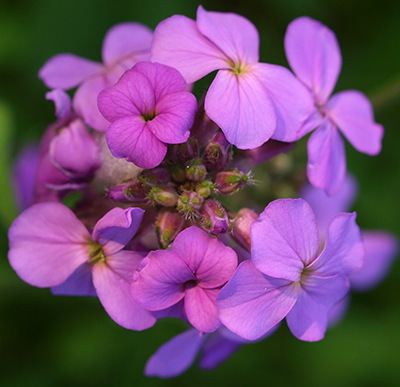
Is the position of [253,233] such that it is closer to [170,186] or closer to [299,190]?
[170,186]

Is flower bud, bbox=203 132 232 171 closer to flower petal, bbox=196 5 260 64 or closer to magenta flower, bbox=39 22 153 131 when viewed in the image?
flower petal, bbox=196 5 260 64

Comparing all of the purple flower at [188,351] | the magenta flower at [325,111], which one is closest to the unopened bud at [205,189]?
the magenta flower at [325,111]

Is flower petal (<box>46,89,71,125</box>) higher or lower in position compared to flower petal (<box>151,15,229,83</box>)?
lower

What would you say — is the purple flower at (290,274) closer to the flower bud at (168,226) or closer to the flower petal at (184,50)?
the flower bud at (168,226)

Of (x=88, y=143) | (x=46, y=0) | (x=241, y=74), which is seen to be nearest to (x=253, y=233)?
(x=241, y=74)

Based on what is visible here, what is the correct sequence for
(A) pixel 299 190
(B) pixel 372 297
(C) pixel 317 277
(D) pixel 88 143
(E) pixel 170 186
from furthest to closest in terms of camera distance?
(B) pixel 372 297, (A) pixel 299 190, (D) pixel 88 143, (E) pixel 170 186, (C) pixel 317 277

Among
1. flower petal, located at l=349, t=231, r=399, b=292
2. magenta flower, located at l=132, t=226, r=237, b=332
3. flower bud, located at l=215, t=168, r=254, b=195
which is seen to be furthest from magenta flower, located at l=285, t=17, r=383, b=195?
flower petal, located at l=349, t=231, r=399, b=292

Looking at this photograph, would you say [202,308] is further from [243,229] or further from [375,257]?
[375,257]
